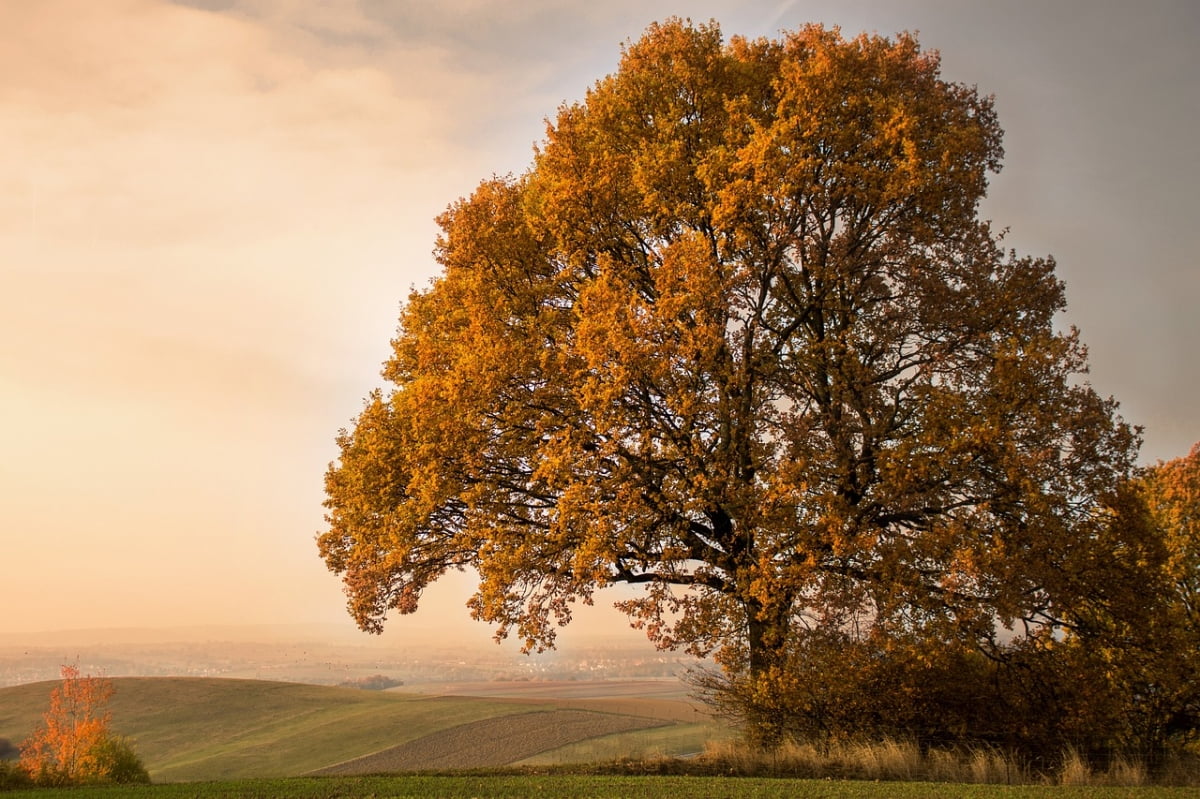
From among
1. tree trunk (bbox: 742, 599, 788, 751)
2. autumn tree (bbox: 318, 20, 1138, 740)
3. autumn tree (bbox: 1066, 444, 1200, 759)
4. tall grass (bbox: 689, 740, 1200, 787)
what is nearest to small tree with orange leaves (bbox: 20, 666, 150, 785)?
autumn tree (bbox: 318, 20, 1138, 740)

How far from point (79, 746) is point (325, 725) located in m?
26.7

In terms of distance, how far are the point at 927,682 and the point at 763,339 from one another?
29.6 ft

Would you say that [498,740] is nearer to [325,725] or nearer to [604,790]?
[325,725]

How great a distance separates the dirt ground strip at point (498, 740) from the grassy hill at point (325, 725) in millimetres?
88

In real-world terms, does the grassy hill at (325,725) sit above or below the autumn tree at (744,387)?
below

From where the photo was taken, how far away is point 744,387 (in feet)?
61.0

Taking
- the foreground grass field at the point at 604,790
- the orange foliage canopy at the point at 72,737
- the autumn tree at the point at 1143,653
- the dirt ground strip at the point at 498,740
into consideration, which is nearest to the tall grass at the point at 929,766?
the autumn tree at the point at 1143,653

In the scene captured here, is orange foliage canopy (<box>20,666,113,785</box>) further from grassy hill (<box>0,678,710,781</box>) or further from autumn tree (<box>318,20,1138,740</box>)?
grassy hill (<box>0,678,710,781</box>)

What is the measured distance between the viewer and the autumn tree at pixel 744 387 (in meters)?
16.5

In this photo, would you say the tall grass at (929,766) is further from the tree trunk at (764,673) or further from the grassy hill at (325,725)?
the grassy hill at (325,725)

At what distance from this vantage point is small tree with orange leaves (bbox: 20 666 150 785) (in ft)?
59.5

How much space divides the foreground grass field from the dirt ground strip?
16501mm

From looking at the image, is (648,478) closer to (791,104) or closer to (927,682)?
(927,682)

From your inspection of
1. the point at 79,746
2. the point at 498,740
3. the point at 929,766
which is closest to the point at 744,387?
the point at 929,766
